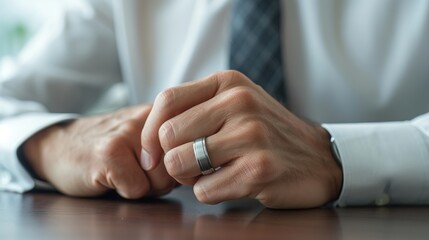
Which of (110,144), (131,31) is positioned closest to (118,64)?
(131,31)

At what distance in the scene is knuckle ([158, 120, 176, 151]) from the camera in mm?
611

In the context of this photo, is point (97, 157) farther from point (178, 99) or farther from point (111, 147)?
point (178, 99)

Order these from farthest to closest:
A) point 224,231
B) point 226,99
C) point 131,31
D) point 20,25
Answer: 1. point 20,25
2. point 131,31
3. point 226,99
4. point 224,231

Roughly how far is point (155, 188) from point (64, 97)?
1.60 feet

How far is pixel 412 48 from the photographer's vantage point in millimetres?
Answer: 934

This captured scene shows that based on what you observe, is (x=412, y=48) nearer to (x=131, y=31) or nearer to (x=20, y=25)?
(x=131, y=31)

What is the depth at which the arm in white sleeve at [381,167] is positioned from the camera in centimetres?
65

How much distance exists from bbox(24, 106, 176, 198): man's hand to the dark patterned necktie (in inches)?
9.1

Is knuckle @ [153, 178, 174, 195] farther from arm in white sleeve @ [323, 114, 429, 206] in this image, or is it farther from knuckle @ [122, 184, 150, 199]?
arm in white sleeve @ [323, 114, 429, 206]

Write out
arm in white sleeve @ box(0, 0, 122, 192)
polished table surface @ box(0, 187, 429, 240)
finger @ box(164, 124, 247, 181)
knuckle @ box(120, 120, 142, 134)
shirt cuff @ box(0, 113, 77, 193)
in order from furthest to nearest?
arm in white sleeve @ box(0, 0, 122, 192), shirt cuff @ box(0, 113, 77, 193), knuckle @ box(120, 120, 142, 134), finger @ box(164, 124, 247, 181), polished table surface @ box(0, 187, 429, 240)

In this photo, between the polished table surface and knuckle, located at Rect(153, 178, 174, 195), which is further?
knuckle, located at Rect(153, 178, 174, 195)

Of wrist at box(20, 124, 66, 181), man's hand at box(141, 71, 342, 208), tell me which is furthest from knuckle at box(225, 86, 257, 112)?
wrist at box(20, 124, 66, 181)

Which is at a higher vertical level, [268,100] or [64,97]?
[268,100]

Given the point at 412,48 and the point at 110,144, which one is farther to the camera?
the point at 412,48
